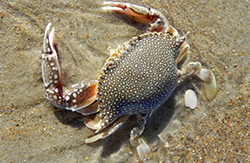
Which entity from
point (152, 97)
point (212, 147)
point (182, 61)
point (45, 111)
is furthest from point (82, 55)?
point (212, 147)

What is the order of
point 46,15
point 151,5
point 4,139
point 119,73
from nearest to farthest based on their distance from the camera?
point 119,73
point 4,139
point 46,15
point 151,5

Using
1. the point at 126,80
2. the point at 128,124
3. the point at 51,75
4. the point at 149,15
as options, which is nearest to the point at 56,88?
the point at 51,75

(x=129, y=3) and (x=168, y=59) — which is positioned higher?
(x=129, y=3)

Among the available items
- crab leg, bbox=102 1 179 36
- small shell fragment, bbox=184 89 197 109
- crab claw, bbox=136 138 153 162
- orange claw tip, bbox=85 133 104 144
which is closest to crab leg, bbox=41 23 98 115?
orange claw tip, bbox=85 133 104 144

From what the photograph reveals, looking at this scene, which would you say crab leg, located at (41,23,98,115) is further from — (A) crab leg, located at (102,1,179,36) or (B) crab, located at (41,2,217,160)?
(A) crab leg, located at (102,1,179,36)

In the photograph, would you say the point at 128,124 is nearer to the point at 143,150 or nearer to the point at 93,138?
the point at 143,150

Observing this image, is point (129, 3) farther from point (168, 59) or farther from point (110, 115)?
point (110, 115)

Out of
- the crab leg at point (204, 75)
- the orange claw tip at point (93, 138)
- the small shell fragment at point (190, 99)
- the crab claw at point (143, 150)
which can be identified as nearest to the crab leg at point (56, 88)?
the orange claw tip at point (93, 138)
